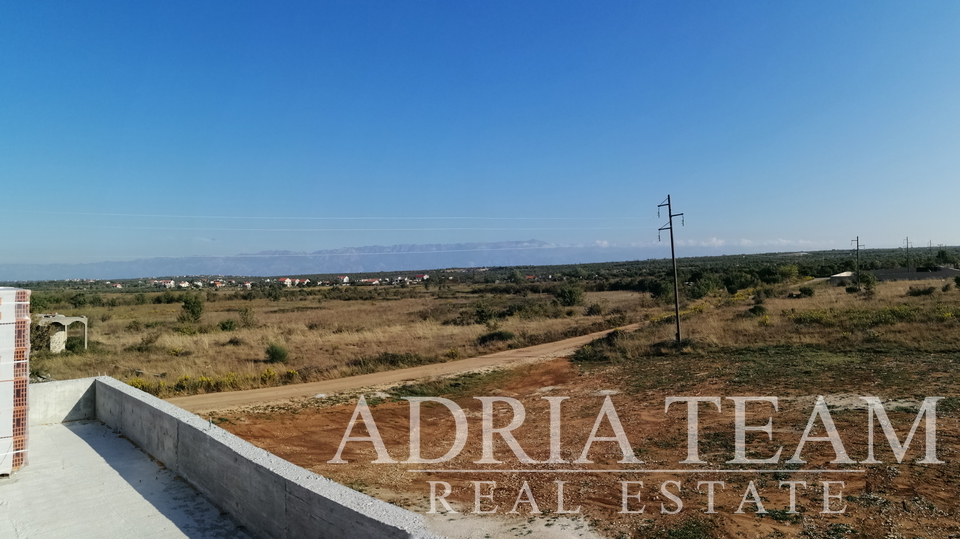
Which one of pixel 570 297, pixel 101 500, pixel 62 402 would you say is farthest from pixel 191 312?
pixel 101 500

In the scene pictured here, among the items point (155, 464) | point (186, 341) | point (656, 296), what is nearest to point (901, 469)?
point (155, 464)

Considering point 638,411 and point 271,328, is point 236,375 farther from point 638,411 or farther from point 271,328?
point 271,328

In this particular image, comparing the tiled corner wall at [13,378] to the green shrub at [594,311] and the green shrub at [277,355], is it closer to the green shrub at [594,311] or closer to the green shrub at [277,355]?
the green shrub at [277,355]

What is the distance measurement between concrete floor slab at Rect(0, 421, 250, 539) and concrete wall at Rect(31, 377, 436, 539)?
0.16 meters

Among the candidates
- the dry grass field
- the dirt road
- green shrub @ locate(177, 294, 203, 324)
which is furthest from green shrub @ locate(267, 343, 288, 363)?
green shrub @ locate(177, 294, 203, 324)

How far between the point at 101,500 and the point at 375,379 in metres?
13.4

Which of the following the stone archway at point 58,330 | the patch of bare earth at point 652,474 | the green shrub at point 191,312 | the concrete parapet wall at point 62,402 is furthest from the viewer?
the green shrub at point 191,312

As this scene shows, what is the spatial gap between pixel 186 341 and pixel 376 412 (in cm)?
1675

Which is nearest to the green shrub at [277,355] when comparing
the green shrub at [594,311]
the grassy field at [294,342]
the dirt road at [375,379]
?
the grassy field at [294,342]

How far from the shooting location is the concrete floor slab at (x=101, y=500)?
4664 mm

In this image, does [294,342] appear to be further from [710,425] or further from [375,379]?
[710,425]

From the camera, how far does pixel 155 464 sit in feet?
20.9

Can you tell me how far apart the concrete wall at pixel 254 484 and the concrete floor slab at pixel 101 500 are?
16 centimetres

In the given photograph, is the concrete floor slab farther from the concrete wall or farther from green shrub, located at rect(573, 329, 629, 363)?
green shrub, located at rect(573, 329, 629, 363)
